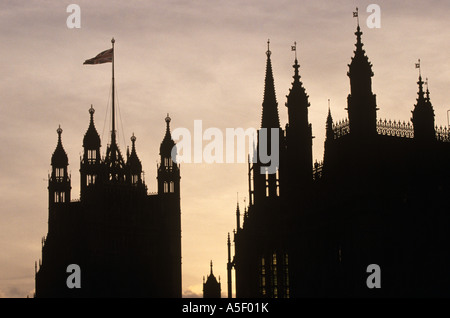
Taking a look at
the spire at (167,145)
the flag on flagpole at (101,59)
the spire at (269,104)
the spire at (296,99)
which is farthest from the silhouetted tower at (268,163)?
the spire at (167,145)

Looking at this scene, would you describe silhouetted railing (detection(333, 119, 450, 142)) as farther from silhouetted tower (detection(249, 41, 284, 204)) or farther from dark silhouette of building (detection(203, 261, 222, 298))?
dark silhouette of building (detection(203, 261, 222, 298))

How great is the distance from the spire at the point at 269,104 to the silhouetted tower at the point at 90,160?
168 ft

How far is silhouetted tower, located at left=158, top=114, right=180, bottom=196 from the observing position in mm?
178375

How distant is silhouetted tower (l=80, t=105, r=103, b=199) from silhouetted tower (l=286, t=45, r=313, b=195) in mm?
64432

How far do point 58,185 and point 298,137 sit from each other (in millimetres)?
70645

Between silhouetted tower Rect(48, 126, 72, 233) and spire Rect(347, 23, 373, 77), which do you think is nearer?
spire Rect(347, 23, 373, 77)

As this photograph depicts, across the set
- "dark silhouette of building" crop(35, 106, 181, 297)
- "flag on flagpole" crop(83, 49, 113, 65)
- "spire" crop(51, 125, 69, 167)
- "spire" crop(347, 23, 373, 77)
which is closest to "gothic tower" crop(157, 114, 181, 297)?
Answer: "dark silhouette of building" crop(35, 106, 181, 297)

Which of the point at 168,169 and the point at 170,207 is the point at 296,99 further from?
the point at 170,207

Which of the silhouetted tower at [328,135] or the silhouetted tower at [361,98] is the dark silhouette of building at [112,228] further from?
the silhouetted tower at [361,98]

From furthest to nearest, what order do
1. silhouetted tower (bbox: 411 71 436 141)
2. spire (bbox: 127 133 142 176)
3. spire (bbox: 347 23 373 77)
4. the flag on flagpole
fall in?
1. spire (bbox: 127 133 142 176)
2. the flag on flagpole
3. silhouetted tower (bbox: 411 71 436 141)
4. spire (bbox: 347 23 373 77)

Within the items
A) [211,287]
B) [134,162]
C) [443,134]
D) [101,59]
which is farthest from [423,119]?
[134,162]

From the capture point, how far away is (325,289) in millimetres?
103188

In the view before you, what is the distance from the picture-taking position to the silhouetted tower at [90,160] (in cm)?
17625
